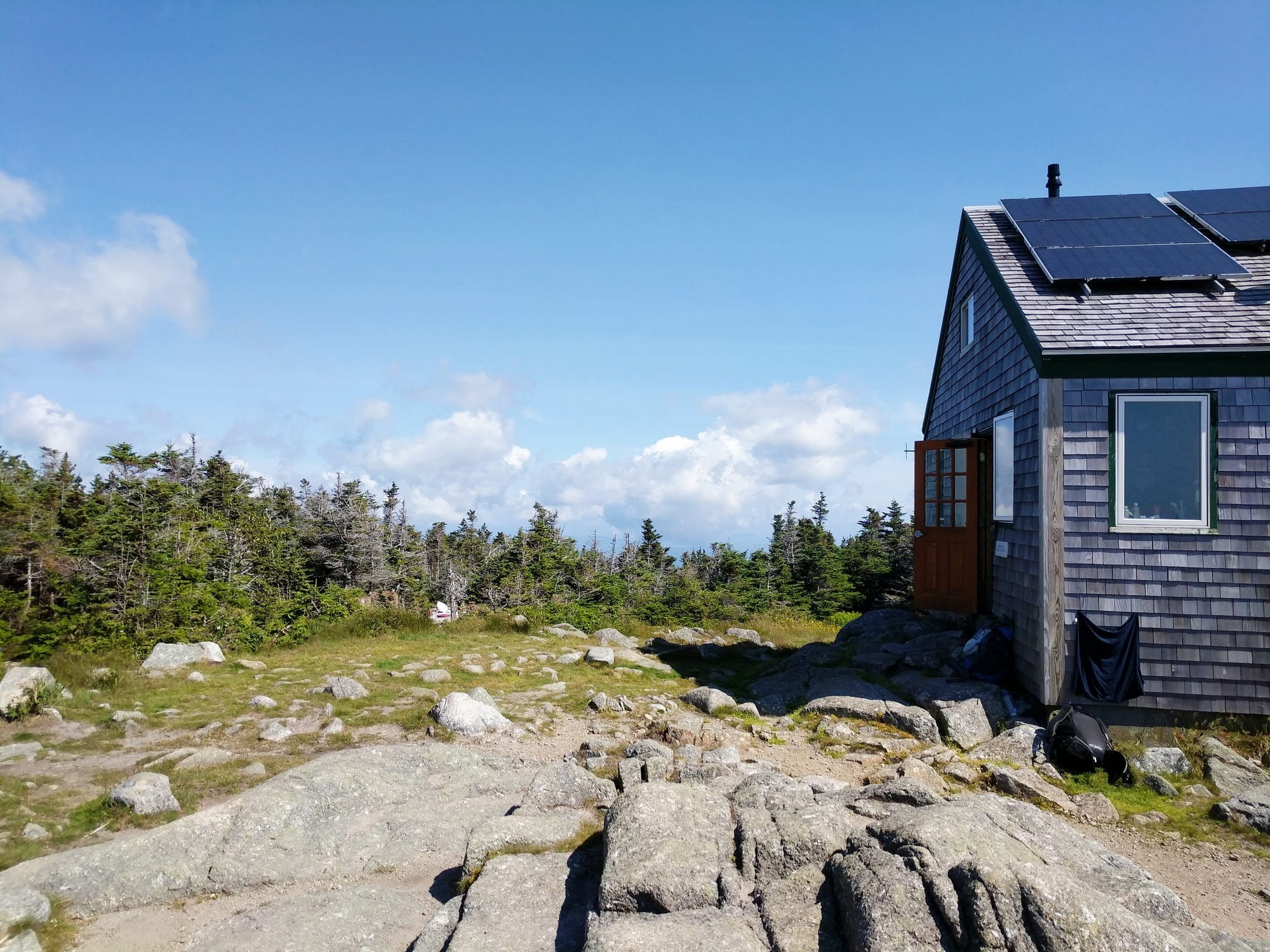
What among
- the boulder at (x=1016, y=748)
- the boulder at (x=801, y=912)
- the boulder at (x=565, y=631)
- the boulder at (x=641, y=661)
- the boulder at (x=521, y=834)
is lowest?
the boulder at (x=565, y=631)

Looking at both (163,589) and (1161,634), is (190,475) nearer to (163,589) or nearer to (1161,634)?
(163,589)

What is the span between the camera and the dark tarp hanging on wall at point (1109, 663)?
28.5 ft

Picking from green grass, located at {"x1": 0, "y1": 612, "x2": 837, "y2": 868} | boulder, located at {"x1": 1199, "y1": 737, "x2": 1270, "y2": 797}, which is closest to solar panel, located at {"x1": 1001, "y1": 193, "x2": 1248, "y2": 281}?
boulder, located at {"x1": 1199, "y1": 737, "x2": 1270, "y2": 797}

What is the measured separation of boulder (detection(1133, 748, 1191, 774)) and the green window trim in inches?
104

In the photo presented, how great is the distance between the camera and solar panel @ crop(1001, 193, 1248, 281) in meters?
9.91

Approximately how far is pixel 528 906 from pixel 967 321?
1291 centimetres


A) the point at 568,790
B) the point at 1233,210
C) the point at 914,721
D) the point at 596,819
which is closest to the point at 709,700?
the point at 914,721

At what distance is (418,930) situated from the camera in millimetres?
4891

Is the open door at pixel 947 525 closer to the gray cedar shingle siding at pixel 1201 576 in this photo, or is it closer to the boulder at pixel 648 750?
the gray cedar shingle siding at pixel 1201 576

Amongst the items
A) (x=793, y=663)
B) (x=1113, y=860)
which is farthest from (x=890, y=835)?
(x=793, y=663)

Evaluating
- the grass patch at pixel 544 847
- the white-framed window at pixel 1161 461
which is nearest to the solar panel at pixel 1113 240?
the white-framed window at pixel 1161 461

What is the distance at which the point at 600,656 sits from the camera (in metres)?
13.6

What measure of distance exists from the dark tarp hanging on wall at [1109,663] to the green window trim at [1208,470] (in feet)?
3.76

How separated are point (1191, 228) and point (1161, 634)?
657cm
